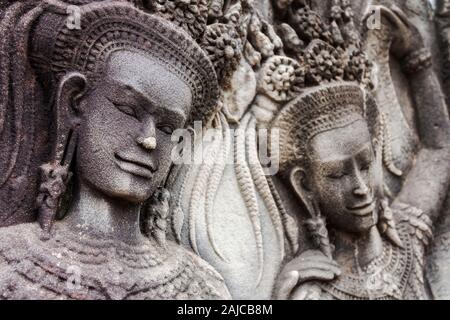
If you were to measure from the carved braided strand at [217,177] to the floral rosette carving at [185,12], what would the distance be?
1.56 ft

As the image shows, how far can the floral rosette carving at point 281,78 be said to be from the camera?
10.1 feet

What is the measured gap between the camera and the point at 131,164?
245cm

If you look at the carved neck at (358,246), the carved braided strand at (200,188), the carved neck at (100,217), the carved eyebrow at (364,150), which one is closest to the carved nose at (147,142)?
the carved neck at (100,217)

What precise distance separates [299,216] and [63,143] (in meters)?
1.25

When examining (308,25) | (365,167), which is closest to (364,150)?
(365,167)

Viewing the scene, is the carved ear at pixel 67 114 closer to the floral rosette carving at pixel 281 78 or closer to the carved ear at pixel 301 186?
the floral rosette carving at pixel 281 78

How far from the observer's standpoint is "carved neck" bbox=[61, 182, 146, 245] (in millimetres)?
2430

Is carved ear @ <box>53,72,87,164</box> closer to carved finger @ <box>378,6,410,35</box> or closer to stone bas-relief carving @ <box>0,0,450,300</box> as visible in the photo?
stone bas-relief carving @ <box>0,0,450,300</box>

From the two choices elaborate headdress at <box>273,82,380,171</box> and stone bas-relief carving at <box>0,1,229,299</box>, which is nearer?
stone bas-relief carving at <box>0,1,229,299</box>

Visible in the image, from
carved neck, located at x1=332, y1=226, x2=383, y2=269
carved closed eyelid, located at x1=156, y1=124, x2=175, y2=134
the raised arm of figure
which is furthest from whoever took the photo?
the raised arm of figure

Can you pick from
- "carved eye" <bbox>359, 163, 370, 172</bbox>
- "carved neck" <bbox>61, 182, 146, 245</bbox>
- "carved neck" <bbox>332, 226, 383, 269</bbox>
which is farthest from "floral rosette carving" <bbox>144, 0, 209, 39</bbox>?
"carved neck" <bbox>332, 226, 383, 269</bbox>

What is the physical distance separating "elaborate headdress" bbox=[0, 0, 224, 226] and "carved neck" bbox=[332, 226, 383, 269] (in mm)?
1398

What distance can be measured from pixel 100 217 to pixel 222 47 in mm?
937

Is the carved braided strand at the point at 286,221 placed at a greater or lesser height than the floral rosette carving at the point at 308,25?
lesser
